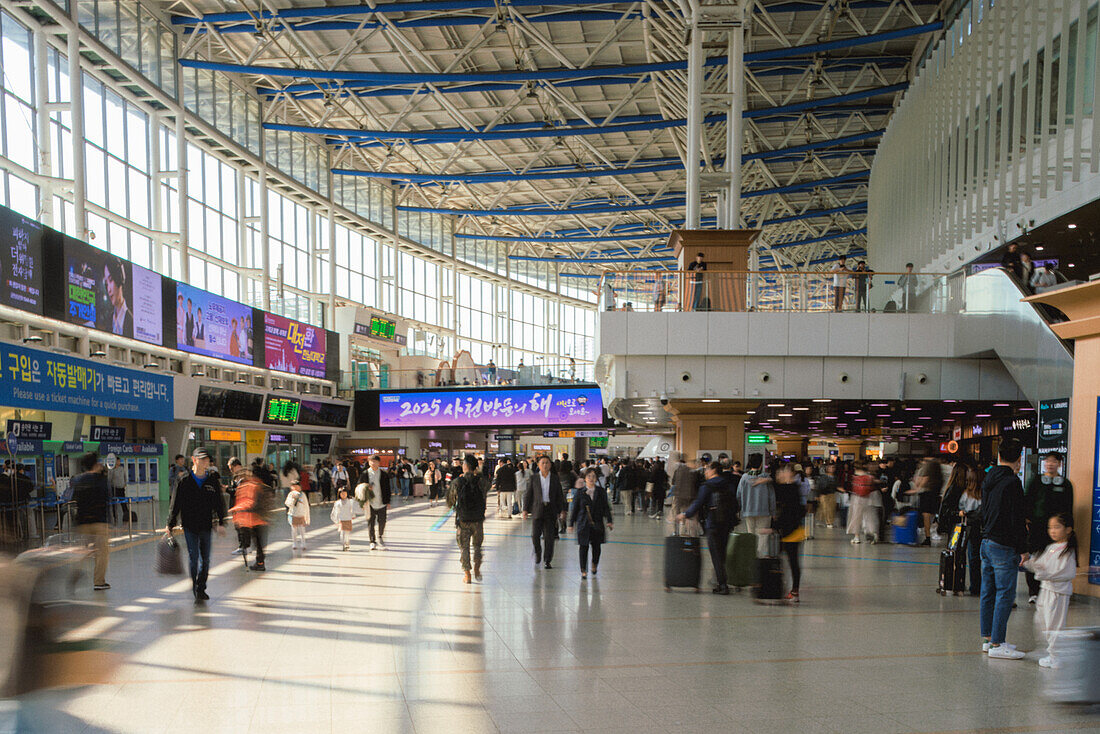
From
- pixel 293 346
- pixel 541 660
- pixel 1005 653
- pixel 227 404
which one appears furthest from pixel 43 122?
pixel 1005 653

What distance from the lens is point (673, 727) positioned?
5.17m

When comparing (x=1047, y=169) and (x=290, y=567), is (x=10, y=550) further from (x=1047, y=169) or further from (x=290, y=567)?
(x=1047, y=169)

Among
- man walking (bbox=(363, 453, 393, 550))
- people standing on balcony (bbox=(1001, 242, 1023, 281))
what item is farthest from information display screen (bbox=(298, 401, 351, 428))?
people standing on balcony (bbox=(1001, 242, 1023, 281))

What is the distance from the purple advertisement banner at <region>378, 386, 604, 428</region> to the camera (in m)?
35.4

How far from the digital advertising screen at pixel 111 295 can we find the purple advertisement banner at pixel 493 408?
48.3 ft

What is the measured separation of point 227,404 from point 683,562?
23.2 metres

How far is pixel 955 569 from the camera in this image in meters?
10.2

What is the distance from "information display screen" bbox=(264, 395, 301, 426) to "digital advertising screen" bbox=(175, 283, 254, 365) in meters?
2.37

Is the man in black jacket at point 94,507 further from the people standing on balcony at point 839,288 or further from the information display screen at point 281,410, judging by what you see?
the information display screen at point 281,410

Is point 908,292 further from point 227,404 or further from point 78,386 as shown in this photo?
point 227,404

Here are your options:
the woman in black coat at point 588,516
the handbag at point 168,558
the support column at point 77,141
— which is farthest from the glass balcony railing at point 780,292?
the support column at point 77,141

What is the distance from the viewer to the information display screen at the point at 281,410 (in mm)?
32781

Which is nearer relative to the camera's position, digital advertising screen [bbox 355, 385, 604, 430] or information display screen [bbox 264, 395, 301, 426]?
information display screen [bbox 264, 395, 301, 426]

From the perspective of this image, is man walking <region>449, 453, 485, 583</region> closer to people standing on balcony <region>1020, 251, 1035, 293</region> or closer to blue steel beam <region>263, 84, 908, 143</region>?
people standing on balcony <region>1020, 251, 1035, 293</region>
